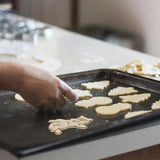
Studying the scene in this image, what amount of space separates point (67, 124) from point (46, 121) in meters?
0.06

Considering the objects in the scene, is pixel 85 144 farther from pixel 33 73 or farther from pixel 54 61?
pixel 54 61

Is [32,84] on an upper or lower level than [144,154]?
upper

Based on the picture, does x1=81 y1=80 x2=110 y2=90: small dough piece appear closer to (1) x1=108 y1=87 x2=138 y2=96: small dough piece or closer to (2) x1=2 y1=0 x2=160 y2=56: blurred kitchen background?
(1) x1=108 y1=87 x2=138 y2=96: small dough piece

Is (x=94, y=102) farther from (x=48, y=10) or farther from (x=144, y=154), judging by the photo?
(x=48, y=10)

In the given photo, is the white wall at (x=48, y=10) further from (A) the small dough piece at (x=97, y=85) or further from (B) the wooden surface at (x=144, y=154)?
(B) the wooden surface at (x=144, y=154)

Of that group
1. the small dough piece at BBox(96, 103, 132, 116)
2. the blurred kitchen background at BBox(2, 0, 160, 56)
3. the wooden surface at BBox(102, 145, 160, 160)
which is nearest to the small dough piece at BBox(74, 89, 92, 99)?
the small dough piece at BBox(96, 103, 132, 116)

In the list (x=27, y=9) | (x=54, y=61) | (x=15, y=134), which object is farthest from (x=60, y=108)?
(x=27, y=9)

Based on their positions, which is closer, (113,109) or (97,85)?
(113,109)

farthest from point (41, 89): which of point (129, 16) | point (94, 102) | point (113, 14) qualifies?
point (113, 14)

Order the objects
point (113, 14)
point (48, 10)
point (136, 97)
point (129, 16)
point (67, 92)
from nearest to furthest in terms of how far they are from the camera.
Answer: point (67, 92) → point (136, 97) → point (129, 16) → point (113, 14) → point (48, 10)

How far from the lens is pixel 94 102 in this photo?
4.14ft

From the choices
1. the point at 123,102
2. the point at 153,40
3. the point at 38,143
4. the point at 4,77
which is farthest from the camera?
the point at 153,40

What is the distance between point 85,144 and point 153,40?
110 inches

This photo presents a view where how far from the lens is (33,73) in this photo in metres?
1.14
